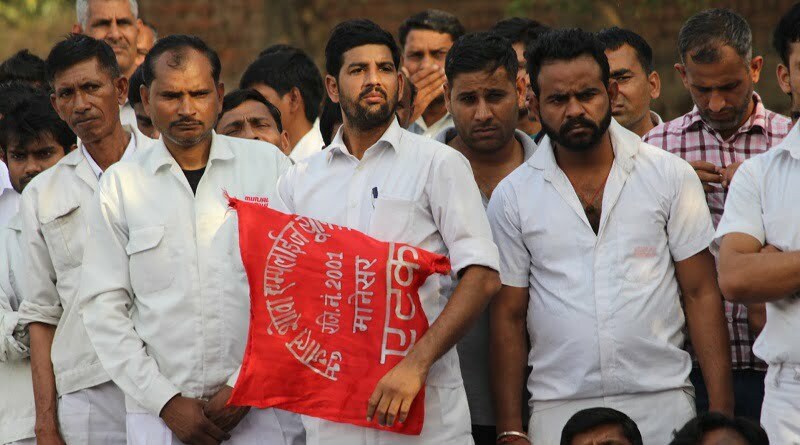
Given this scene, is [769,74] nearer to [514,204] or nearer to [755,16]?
[755,16]

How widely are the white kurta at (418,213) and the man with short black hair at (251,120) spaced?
6.09ft

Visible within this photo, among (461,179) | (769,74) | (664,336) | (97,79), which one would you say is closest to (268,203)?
(461,179)

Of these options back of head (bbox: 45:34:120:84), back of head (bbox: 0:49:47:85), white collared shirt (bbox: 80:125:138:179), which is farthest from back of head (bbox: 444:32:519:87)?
back of head (bbox: 0:49:47:85)

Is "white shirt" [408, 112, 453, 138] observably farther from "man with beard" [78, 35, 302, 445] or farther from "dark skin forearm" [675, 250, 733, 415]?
"dark skin forearm" [675, 250, 733, 415]

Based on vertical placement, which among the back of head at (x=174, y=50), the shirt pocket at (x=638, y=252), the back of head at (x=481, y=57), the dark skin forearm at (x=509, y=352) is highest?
the back of head at (x=174, y=50)

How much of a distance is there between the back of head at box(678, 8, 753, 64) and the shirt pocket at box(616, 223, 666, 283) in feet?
2.88

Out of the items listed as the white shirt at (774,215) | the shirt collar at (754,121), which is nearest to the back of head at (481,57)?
the shirt collar at (754,121)

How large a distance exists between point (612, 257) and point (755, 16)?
19.3 ft

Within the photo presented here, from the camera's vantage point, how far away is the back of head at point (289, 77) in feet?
25.8

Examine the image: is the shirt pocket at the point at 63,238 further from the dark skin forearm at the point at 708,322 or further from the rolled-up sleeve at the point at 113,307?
the dark skin forearm at the point at 708,322

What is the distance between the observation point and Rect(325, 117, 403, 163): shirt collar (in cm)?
494

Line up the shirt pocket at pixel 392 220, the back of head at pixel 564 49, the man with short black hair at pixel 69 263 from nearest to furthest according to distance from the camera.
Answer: the shirt pocket at pixel 392 220 → the back of head at pixel 564 49 → the man with short black hair at pixel 69 263

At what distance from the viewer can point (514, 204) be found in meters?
5.15

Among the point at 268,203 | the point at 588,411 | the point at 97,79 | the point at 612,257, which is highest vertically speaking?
the point at 97,79
